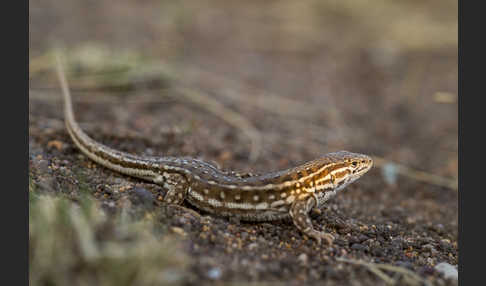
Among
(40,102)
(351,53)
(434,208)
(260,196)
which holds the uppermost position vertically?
(351,53)

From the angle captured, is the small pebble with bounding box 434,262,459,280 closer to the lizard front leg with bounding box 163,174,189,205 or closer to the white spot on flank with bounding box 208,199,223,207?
the white spot on flank with bounding box 208,199,223,207

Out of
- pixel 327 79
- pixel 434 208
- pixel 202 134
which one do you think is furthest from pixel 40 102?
pixel 327 79

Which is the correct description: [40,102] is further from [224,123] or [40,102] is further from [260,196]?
[260,196]


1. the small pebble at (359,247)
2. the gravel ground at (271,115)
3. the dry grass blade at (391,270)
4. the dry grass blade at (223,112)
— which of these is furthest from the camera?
the dry grass blade at (223,112)

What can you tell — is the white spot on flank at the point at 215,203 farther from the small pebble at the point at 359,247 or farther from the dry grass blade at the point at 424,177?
the dry grass blade at the point at 424,177

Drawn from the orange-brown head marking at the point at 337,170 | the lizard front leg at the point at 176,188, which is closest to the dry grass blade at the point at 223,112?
the orange-brown head marking at the point at 337,170

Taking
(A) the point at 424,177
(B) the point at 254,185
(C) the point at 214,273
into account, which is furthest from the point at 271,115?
(C) the point at 214,273

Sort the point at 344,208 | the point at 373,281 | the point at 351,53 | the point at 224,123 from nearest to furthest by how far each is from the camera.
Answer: the point at 373,281
the point at 344,208
the point at 224,123
the point at 351,53
